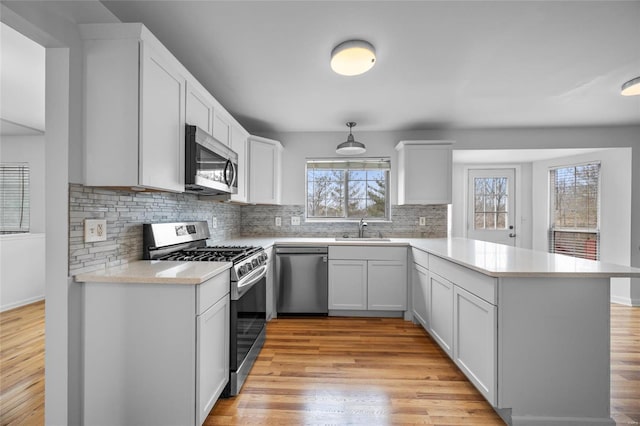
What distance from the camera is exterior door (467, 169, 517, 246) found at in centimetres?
483

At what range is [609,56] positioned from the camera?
210 centimetres

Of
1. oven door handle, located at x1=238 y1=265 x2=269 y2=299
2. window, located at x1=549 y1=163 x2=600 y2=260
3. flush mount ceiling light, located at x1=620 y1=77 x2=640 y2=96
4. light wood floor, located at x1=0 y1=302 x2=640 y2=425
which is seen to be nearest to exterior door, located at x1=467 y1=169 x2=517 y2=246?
window, located at x1=549 y1=163 x2=600 y2=260

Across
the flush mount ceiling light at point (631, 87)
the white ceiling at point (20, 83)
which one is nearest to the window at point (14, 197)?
the white ceiling at point (20, 83)

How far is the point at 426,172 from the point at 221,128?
2.36 meters

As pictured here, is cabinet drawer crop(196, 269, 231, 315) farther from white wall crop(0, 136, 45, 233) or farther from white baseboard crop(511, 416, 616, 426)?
white wall crop(0, 136, 45, 233)

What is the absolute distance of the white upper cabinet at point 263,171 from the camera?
3436 millimetres

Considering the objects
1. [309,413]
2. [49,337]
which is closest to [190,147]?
[49,337]

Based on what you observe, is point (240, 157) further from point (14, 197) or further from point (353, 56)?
point (14, 197)

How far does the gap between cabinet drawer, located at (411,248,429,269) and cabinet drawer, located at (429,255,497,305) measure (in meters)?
0.20

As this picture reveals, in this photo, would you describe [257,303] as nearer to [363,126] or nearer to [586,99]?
[363,126]

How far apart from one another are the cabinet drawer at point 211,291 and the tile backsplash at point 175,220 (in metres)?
0.59

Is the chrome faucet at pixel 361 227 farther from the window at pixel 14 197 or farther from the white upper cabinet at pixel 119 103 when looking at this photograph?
the window at pixel 14 197

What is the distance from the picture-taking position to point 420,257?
2914mm

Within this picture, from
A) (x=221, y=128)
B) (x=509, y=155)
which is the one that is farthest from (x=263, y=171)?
(x=509, y=155)
